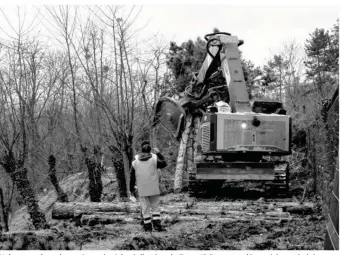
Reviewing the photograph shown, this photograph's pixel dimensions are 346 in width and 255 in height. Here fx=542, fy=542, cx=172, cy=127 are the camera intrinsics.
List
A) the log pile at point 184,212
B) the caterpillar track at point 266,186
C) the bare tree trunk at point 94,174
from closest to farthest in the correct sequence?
the log pile at point 184,212 → the caterpillar track at point 266,186 → the bare tree trunk at point 94,174

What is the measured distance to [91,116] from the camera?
16969 millimetres

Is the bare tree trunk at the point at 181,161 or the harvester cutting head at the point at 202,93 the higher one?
the harvester cutting head at the point at 202,93

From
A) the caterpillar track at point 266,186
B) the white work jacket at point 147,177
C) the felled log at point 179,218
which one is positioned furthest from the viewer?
the caterpillar track at point 266,186

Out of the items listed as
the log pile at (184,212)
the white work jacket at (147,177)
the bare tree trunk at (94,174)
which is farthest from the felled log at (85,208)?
the bare tree trunk at (94,174)

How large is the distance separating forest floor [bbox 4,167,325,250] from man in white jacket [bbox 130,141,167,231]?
9.6 inches

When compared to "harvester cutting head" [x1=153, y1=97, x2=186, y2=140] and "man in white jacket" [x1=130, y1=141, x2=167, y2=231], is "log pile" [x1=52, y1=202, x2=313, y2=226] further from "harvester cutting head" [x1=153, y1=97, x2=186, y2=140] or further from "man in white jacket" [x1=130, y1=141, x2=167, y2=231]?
"harvester cutting head" [x1=153, y1=97, x2=186, y2=140]

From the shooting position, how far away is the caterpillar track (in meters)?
13.2

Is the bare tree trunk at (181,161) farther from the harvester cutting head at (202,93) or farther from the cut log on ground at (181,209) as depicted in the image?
the cut log on ground at (181,209)

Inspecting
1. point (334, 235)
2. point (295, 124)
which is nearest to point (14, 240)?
point (334, 235)

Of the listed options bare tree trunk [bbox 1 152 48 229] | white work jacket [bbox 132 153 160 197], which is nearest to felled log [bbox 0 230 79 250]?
white work jacket [bbox 132 153 160 197]

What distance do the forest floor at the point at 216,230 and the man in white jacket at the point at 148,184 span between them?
0.24m

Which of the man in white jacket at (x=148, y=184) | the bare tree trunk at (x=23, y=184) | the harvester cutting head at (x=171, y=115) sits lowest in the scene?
the bare tree trunk at (x=23, y=184)

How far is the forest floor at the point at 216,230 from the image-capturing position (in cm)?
716

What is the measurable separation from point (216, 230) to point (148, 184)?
1267 mm
